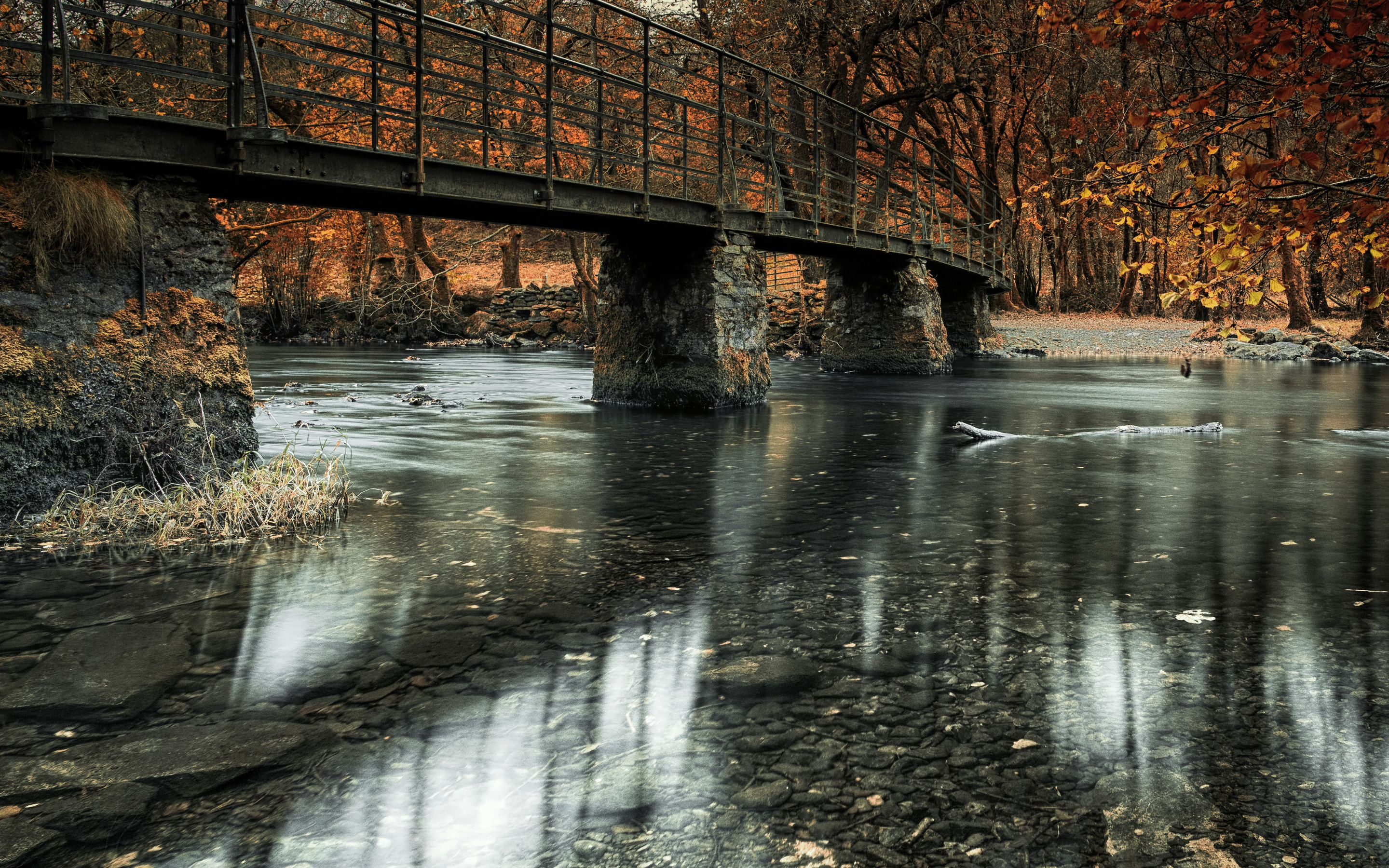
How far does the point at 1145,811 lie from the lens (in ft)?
10.7

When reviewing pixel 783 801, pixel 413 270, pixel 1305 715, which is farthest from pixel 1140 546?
pixel 413 270

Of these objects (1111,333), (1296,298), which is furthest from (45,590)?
(1296,298)

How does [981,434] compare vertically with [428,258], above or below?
below

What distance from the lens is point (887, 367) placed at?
954 inches

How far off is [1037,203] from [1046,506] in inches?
1370

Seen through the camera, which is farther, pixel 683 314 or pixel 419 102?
pixel 683 314

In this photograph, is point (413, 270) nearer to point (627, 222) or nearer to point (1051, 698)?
point (627, 222)

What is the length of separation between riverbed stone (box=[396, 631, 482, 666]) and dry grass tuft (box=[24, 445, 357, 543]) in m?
2.75

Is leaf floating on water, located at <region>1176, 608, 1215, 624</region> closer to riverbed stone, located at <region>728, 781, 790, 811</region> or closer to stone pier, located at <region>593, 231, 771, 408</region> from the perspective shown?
riverbed stone, located at <region>728, 781, 790, 811</region>

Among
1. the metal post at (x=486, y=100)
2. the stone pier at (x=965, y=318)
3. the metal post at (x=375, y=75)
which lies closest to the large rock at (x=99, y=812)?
the metal post at (x=375, y=75)

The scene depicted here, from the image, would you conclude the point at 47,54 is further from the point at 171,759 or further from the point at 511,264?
the point at 511,264

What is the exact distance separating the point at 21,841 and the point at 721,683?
8.06 ft

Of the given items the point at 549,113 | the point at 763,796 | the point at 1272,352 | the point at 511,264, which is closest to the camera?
the point at 763,796

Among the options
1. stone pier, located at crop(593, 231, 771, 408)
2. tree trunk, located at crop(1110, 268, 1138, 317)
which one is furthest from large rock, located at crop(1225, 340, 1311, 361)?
stone pier, located at crop(593, 231, 771, 408)
